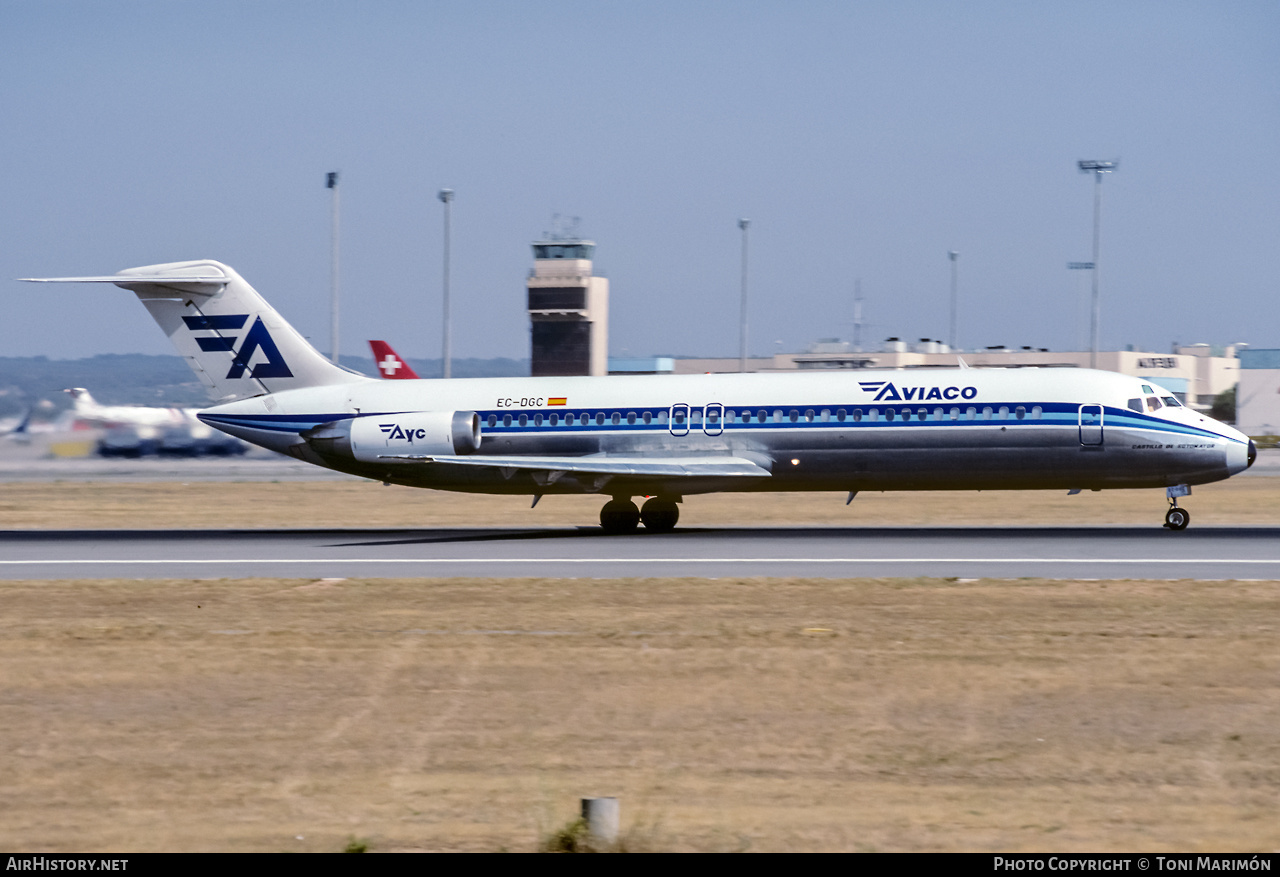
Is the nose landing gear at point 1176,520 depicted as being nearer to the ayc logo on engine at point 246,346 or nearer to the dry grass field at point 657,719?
the dry grass field at point 657,719

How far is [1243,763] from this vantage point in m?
10.5

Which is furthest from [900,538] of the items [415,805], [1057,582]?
[415,805]

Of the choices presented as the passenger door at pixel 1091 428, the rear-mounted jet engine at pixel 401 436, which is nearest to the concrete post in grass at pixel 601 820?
the passenger door at pixel 1091 428

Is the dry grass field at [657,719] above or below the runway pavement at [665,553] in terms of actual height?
above

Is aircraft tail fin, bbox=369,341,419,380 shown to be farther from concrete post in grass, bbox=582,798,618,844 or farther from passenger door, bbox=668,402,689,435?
concrete post in grass, bbox=582,798,618,844

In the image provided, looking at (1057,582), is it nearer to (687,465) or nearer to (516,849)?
(687,465)

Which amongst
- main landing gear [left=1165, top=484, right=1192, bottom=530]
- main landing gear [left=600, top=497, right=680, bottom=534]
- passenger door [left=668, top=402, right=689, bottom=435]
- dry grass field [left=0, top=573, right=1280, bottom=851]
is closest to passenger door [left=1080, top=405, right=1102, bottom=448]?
main landing gear [left=1165, top=484, right=1192, bottom=530]

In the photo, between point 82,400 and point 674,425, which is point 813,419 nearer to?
point 674,425

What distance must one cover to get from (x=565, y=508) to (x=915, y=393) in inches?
604

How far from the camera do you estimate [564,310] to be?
110 metres

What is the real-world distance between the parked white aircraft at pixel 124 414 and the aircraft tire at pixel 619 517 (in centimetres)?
3763

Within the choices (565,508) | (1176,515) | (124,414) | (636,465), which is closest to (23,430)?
(124,414)

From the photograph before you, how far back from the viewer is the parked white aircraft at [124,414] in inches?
2527

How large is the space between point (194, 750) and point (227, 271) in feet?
77.9
